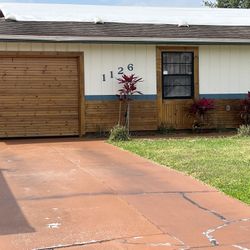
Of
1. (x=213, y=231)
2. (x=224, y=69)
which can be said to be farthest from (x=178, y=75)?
(x=213, y=231)

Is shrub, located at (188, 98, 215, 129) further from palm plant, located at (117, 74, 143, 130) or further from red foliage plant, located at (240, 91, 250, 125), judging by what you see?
palm plant, located at (117, 74, 143, 130)

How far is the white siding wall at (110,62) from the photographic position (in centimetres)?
1573

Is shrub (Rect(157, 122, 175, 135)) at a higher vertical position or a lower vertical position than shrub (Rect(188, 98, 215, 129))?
lower

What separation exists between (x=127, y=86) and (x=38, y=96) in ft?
8.38

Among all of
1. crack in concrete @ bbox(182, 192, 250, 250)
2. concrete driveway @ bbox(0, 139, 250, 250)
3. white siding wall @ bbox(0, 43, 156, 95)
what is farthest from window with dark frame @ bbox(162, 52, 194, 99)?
crack in concrete @ bbox(182, 192, 250, 250)

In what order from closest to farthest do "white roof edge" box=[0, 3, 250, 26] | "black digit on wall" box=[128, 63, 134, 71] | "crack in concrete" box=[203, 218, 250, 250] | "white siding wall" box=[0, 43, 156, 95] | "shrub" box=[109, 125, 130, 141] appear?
"crack in concrete" box=[203, 218, 250, 250], "shrub" box=[109, 125, 130, 141], "white siding wall" box=[0, 43, 156, 95], "black digit on wall" box=[128, 63, 134, 71], "white roof edge" box=[0, 3, 250, 26]

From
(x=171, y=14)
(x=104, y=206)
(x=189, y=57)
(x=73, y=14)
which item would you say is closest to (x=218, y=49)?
(x=189, y=57)

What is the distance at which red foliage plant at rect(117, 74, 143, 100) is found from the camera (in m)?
15.6

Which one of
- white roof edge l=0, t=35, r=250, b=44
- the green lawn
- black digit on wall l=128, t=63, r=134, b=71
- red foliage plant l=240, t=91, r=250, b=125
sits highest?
white roof edge l=0, t=35, r=250, b=44

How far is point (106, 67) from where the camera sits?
52.2 feet

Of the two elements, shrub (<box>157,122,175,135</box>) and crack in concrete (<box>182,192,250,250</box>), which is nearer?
crack in concrete (<box>182,192,250,250</box>)

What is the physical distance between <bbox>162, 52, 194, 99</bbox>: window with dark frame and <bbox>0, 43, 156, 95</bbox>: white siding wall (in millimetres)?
469

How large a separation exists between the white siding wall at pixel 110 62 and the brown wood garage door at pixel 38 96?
380mm

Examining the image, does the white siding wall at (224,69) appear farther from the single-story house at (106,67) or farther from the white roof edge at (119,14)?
the white roof edge at (119,14)
